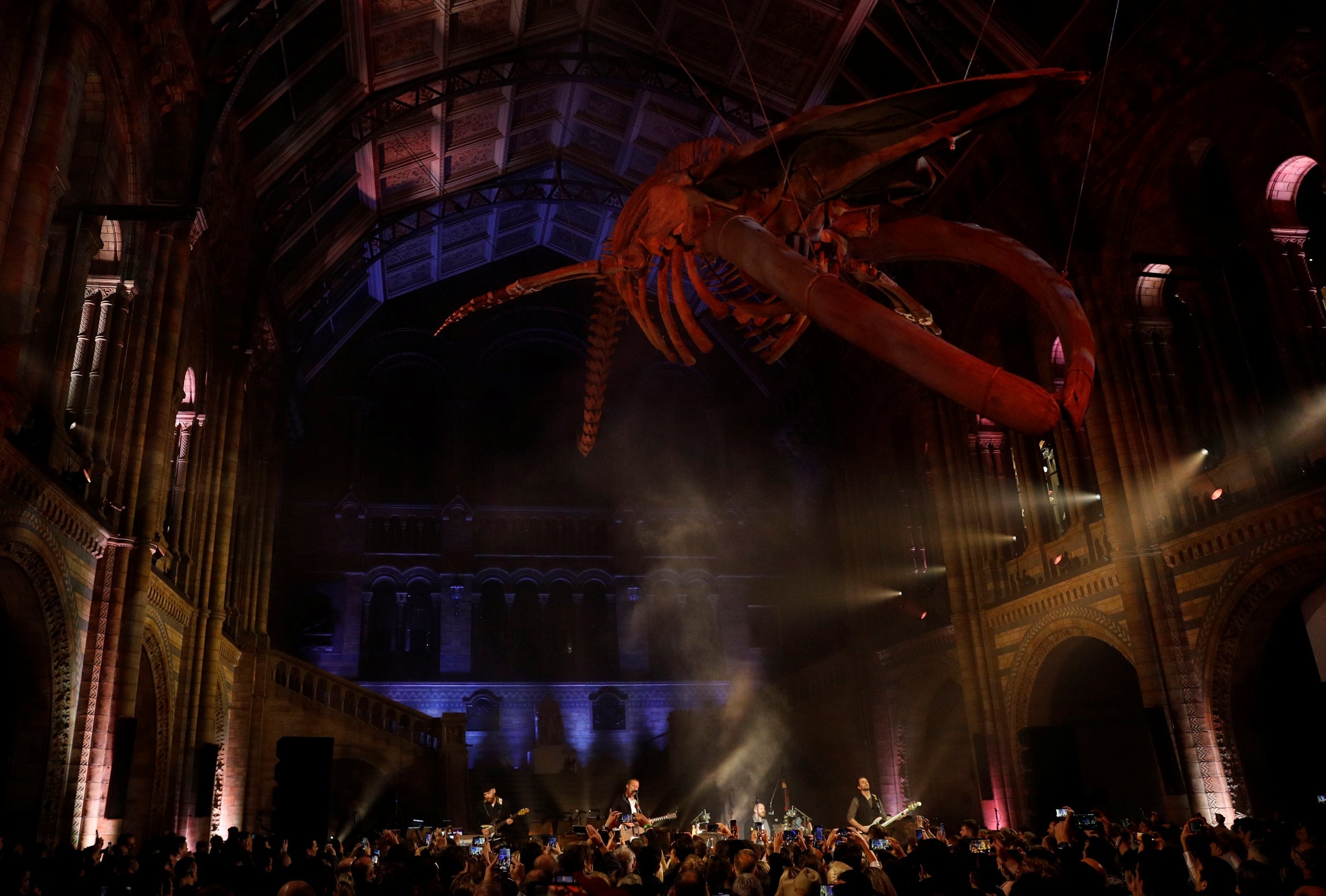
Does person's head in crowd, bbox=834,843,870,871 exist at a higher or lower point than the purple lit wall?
lower

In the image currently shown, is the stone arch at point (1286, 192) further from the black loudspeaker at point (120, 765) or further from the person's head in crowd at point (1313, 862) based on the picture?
the black loudspeaker at point (120, 765)

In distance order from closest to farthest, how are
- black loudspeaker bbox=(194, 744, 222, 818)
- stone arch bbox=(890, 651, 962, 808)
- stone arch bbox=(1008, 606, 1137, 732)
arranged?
stone arch bbox=(1008, 606, 1137, 732)
black loudspeaker bbox=(194, 744, 222, 818)
stone arch bbox=(890, 651, 962, 808)

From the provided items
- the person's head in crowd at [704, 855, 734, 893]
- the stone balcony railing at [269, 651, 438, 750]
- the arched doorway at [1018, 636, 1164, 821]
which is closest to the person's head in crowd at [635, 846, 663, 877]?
the person's head in crowd at [704, 855, 734, 893]

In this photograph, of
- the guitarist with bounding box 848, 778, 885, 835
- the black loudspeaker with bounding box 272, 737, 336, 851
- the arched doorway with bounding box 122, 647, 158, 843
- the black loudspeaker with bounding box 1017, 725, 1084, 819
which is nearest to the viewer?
the black loudspeaker with bounding box 272, 737, 336, 851

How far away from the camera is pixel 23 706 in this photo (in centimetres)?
1048

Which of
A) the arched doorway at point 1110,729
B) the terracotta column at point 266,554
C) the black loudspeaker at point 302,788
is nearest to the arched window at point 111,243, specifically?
the black loudspeaker at point 302,788

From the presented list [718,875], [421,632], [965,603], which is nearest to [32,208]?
[718,875]

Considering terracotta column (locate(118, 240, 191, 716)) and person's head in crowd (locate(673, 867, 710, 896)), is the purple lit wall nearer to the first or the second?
terracotta column (locate(118, 240, 191, 716))

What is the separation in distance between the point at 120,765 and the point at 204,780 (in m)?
4.53

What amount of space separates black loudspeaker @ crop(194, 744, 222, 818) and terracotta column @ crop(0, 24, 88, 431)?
852 centimetres

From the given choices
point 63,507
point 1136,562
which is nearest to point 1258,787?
point 1136,562

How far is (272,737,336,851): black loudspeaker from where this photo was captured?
10.7m

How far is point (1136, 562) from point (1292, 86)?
6.55m

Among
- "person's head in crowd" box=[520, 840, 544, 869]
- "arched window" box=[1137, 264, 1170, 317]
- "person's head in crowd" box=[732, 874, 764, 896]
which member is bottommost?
"person's head in crowd" box=[732, 874, 764, 896]
